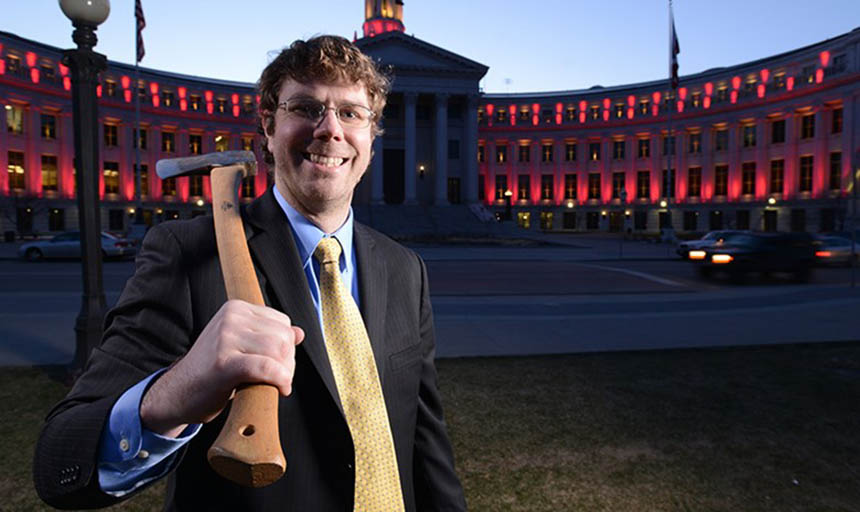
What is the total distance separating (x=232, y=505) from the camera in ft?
5.32

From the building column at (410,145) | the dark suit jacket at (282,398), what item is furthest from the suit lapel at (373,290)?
the building column at (410,145)

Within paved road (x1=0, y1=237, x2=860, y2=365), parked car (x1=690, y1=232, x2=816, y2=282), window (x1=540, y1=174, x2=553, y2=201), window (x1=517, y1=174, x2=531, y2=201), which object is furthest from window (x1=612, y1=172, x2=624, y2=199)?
parked car (x1=690, y1=232, x2=816, y2=282)

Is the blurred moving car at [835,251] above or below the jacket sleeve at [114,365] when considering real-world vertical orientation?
below

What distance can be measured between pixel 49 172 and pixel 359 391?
223 ft

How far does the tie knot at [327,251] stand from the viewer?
1812mm

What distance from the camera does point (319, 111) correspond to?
1.82 metres

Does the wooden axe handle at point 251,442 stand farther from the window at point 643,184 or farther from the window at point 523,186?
the window at point 523,186

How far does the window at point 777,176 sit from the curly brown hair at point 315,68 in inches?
2760

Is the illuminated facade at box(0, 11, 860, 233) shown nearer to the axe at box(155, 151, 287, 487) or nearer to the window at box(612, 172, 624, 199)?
the window at box(612, 172, 624, 199)

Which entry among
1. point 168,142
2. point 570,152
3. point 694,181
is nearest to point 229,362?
point 168,142

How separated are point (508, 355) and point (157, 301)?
6854 mm

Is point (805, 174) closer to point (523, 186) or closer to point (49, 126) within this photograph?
point (523, 186)

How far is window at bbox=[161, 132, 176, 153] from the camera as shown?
65750mm

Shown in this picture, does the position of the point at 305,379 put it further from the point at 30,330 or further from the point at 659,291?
the point at 659,291
